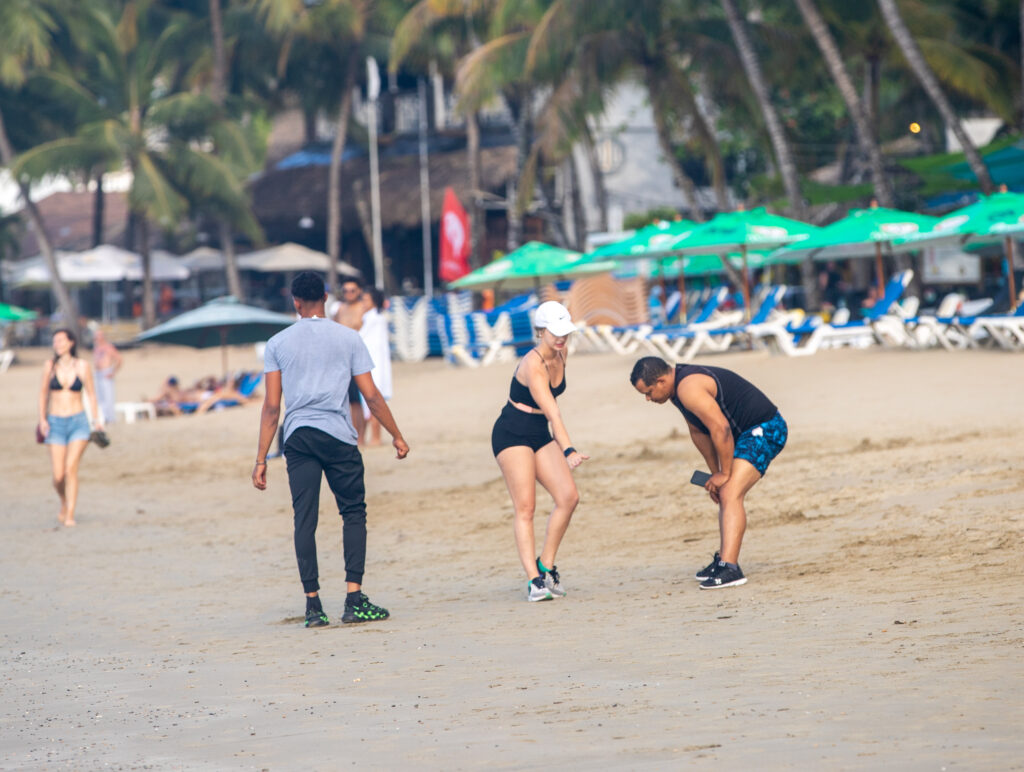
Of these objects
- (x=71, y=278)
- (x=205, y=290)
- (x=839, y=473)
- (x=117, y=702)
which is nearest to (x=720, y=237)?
(x=839, y=473)

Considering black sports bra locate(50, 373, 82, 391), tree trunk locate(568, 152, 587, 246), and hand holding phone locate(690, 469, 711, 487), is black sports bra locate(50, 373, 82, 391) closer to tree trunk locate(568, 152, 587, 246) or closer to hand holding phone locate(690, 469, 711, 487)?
hand holding phone locate(690, 469, 711, 487)

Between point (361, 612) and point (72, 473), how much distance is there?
483 centimetres

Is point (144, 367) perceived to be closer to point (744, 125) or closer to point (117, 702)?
point (744, 125)

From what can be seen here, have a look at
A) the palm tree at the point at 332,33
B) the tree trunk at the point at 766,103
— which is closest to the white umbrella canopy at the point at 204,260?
the palm tree at the point at 332,33

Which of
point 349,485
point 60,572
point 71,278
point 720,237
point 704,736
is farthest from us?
point 71,278

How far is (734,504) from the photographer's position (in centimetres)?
649

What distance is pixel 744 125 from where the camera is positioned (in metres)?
27.7

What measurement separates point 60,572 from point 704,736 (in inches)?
220

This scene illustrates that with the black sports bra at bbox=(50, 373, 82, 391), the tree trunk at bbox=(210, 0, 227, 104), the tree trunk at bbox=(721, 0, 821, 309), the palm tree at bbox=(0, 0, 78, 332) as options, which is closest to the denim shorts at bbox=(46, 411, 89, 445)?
the black sports bra at bbox=(50, 373, 82, 391)

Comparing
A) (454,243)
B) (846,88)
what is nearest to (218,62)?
(454,243)

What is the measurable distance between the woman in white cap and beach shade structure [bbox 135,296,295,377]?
11.3 meters

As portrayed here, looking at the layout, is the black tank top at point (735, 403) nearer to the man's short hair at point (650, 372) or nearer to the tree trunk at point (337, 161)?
the man's short hair at point (650, 372)

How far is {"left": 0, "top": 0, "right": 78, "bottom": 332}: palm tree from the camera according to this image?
104 ft

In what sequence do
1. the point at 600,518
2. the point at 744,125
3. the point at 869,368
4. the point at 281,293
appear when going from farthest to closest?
the point at 281,293 → the point at 744,125 → the point at 869,368 → the point at 600,518
